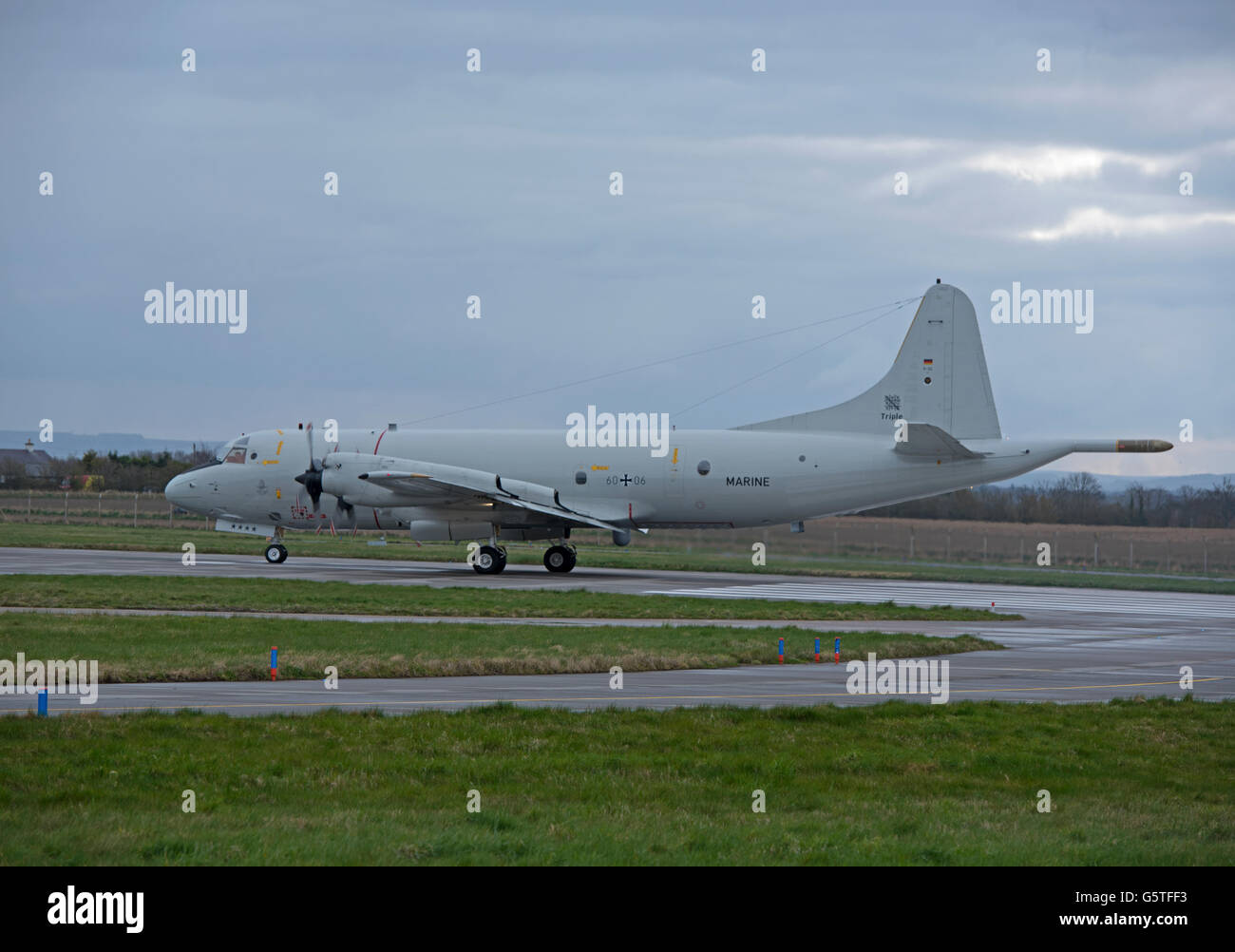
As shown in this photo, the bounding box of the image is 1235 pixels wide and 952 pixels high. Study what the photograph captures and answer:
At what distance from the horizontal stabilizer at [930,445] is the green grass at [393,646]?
1463 cm

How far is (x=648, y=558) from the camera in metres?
53.5

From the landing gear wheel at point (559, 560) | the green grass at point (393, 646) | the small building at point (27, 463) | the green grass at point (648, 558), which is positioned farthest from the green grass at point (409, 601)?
the small building at point (27, 463)

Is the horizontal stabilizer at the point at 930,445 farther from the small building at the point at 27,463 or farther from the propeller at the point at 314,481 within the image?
the small building at the point at 27,463

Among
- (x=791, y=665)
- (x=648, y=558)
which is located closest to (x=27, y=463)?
(x=648, y=558)

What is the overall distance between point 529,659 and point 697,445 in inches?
889

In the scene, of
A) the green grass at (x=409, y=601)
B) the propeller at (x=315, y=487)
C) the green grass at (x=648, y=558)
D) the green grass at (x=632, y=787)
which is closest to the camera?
the green grass at (x=632, y=787)

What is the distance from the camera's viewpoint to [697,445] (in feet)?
144

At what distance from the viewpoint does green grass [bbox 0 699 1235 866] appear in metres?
9.73

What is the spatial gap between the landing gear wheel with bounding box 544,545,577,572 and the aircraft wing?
5.81ft

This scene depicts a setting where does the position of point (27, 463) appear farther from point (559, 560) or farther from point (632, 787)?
point (632, 787)

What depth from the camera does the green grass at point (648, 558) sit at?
4856cm

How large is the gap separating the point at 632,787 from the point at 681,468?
31.3 meters

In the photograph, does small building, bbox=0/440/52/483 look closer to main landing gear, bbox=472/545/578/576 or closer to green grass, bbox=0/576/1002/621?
main landing gear, bbox=472/545/578/576

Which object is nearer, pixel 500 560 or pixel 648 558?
pixel 500 560
